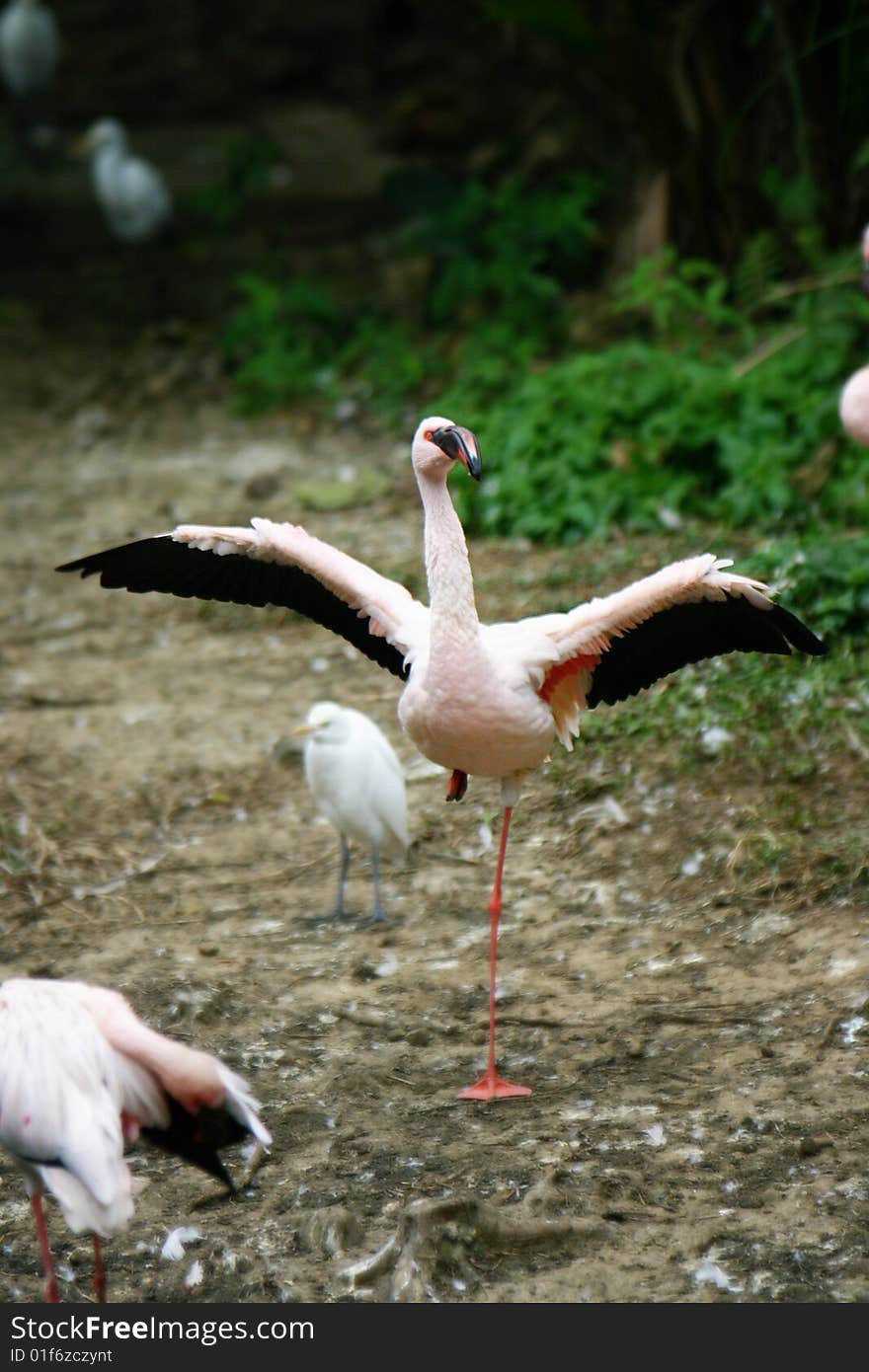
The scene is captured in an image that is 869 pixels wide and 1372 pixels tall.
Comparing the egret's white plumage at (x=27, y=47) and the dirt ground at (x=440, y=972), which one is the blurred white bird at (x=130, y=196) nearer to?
the egret's white plumage at (x=27, y=47)

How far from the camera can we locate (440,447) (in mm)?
3873

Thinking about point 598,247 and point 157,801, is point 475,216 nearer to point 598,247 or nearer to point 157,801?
point 598,247

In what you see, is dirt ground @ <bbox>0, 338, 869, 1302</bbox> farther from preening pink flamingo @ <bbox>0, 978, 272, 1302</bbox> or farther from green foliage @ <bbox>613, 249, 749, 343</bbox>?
green foliage @ <bbox>613, 249, 749, 343</bbox>

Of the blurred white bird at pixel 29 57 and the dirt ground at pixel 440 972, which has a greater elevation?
the blurred white bird at pixel 29 57

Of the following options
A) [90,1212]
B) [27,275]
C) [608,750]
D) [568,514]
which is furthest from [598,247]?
[90,1212]

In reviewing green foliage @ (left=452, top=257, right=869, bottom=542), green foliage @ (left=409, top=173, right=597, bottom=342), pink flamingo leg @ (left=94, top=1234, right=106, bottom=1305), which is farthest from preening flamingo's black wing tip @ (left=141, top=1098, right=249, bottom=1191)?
green foliage @ (left=409, top=173, right=597, bottom=342)

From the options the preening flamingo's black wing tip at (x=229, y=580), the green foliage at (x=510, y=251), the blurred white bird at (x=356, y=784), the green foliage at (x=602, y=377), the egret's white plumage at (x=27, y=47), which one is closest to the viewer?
the preening flamingo's black wing tip at (x=229, y=580)

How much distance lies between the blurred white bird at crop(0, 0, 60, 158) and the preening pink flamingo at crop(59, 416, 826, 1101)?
25.8 feet

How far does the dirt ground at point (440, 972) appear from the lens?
328 cm

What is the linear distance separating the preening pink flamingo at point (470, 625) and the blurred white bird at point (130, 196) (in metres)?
6.56

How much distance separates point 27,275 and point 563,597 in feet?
19.3

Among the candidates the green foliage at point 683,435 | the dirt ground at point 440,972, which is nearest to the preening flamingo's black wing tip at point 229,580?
the dirt ground at point 440,972

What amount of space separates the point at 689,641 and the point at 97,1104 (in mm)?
1878

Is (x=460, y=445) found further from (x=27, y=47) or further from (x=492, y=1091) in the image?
(x=27, y=47)
